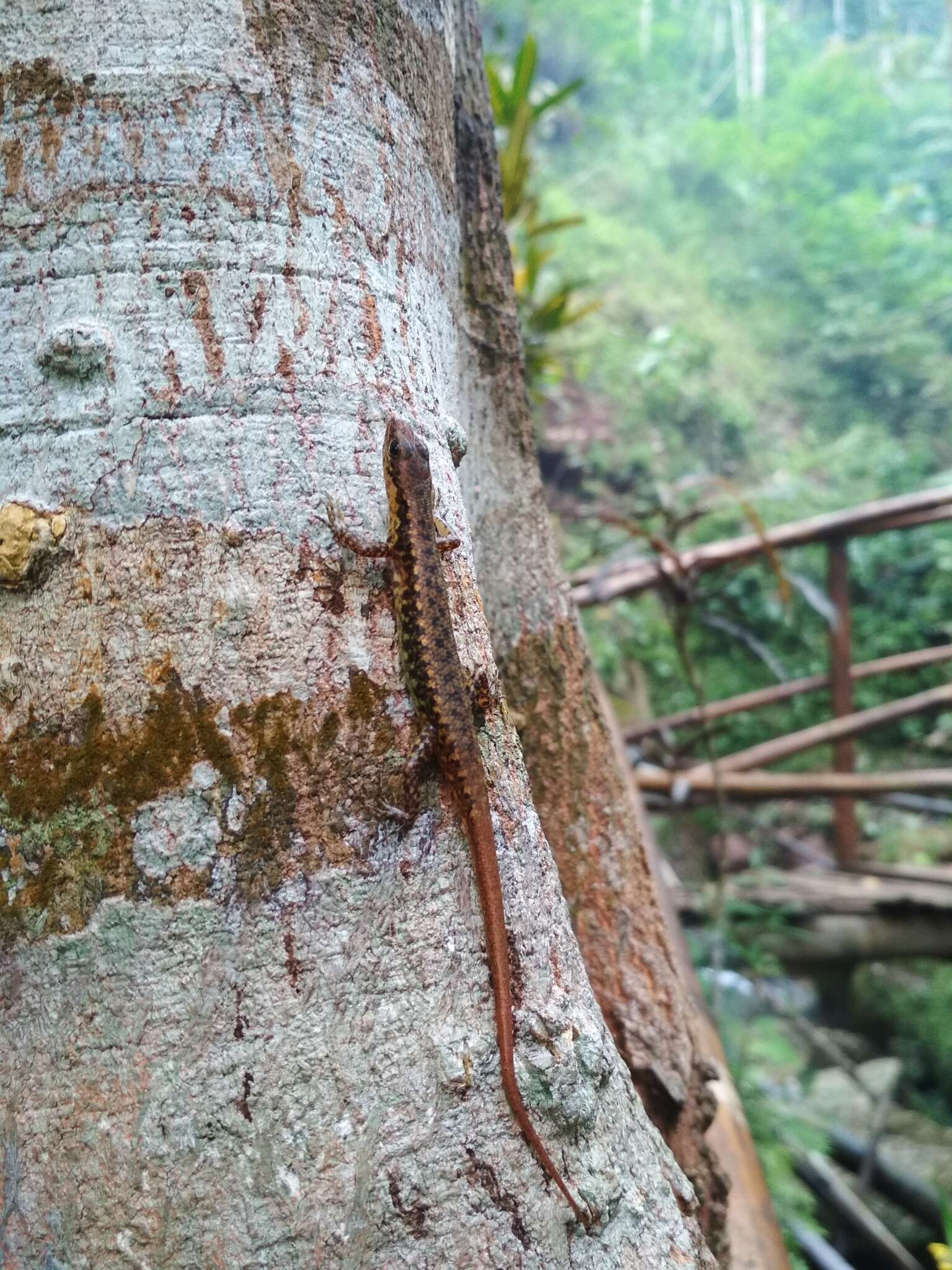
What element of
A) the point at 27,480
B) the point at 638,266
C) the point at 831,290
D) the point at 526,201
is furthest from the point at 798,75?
the point at 27,480

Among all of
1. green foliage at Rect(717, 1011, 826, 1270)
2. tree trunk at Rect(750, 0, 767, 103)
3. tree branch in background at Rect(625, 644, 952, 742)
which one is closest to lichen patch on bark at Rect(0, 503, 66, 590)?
green foliage at Rect(717, 1011, 826, 1270)

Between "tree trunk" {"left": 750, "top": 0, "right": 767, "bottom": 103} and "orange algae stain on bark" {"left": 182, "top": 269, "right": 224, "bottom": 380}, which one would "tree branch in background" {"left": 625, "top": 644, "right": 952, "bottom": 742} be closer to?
"orange algae stain on bark" {"left": 182, "top": 269, "right": 224, "bottom": 380}

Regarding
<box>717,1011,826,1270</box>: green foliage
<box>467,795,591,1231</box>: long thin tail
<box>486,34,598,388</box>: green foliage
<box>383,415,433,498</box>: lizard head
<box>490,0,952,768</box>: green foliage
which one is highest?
<box>490,0,952,768</box>: green foliage

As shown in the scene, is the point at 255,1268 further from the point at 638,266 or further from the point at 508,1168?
the point at 638,266

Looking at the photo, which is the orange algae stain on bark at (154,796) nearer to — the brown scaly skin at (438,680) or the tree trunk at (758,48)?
the brown scaly skin at (438,680)

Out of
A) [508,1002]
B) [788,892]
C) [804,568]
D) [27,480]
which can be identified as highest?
[804,568]

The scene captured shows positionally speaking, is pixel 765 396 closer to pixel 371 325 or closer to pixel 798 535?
pixel 798 535

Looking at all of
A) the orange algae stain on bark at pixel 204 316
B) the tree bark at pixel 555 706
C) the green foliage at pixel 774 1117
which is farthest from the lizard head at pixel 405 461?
the green foliage at pixel 774 1117
